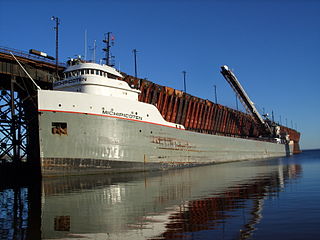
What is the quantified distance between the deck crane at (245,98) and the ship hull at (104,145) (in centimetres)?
2245

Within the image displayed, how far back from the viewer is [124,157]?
23500mm

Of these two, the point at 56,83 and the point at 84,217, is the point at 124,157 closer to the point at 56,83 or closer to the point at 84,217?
the point at 56,83

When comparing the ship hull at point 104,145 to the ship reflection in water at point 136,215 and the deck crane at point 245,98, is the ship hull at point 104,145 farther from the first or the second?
the deck crane at point 245,98

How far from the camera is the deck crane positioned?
50.1 metres

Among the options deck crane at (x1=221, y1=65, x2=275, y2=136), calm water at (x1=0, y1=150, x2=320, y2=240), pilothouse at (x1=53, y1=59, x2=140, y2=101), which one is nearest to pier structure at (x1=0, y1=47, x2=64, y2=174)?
pilothouse at (x1=53, y1=59, x2=140, y2=101)

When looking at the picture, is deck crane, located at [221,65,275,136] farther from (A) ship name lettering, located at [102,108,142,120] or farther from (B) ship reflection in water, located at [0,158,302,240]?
(B) ship reflection in water, located at [0,158,302,240]

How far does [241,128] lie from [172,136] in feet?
109

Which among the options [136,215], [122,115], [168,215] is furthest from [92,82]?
[168,215]

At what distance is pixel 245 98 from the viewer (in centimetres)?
5459

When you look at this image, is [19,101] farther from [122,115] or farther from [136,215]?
[136,215]

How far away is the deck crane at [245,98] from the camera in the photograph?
164 feet

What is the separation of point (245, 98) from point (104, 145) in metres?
39.2

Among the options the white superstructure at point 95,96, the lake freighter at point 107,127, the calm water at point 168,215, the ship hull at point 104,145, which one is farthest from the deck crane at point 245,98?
the calm water at point 168,215

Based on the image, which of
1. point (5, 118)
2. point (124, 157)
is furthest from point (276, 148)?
point (5, 118)
